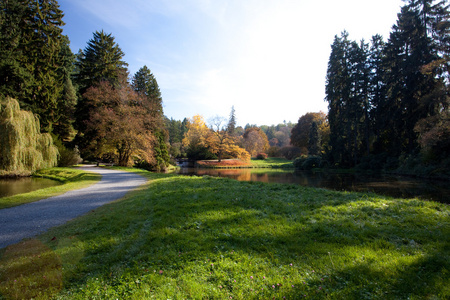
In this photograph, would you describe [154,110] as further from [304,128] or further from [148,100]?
[304,128]

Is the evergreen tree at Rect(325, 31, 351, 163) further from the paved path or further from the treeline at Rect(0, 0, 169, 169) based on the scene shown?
the paved path

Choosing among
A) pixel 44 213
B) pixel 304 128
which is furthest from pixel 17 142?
pixel 304 128

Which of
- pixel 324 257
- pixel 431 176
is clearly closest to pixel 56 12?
pixel 324 257

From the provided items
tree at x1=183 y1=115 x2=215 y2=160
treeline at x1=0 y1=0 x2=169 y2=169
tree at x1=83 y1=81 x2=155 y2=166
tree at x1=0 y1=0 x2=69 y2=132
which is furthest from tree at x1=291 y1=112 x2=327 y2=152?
tree at x1=0 y1=0 x2=69 y2=132

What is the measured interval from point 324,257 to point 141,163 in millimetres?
29263

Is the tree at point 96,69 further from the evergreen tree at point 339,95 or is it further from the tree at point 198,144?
the evergreen tree at point 339,95

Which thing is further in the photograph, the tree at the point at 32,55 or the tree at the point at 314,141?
the tree at the point at 314,141

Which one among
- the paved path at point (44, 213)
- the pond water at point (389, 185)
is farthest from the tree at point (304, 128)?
the paved path at point (44, 213)

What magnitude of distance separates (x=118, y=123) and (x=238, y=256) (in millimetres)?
21260

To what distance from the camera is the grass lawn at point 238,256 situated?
276cm

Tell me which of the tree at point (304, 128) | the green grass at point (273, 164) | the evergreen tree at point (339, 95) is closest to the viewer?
the evergreen tree at point (339, 95)

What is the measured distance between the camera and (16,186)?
539 inches

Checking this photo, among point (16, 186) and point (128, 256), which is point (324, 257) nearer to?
point (128, 256)

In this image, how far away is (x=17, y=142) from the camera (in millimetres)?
14734
